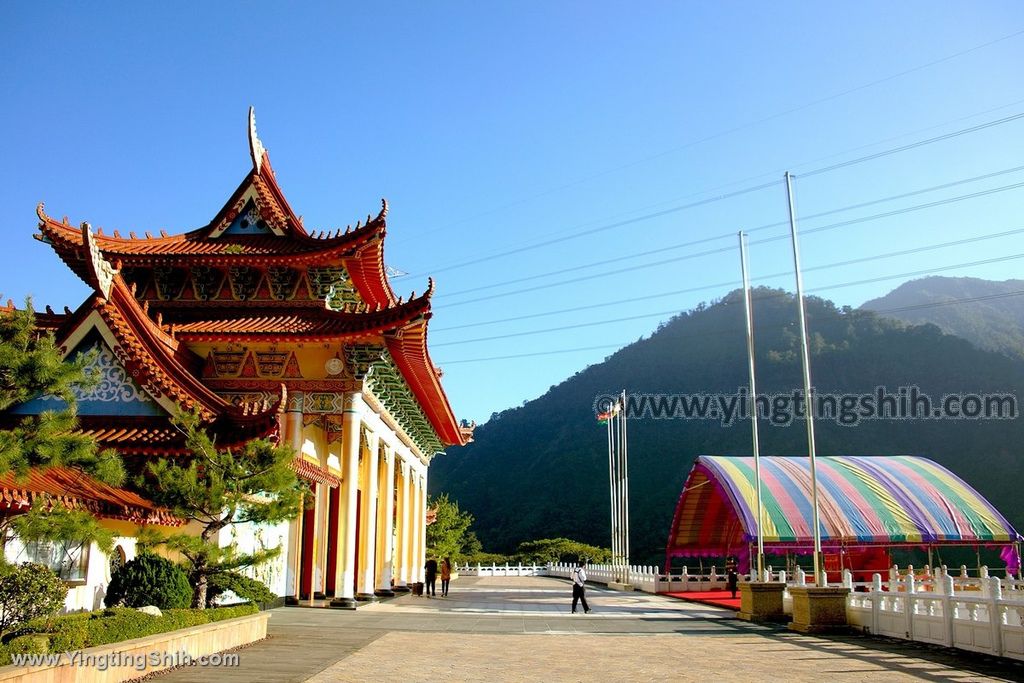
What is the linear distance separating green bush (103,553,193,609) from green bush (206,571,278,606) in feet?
5.08

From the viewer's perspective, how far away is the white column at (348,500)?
70.9ft

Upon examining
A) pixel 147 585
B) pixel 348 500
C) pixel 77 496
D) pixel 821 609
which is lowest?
pixel 821 609

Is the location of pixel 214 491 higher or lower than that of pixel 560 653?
higher

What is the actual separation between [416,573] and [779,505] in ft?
55.6

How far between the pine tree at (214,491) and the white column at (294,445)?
22.9ft

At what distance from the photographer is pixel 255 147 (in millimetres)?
25141

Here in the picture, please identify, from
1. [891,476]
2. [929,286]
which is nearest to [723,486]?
[891,476]

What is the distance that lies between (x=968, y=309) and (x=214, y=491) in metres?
167

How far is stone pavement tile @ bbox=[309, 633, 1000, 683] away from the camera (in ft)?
36.2

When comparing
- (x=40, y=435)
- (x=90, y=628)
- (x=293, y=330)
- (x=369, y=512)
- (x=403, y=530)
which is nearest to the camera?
(x=40, y=435)

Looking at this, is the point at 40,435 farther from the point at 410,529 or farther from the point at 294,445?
the point at 410,529

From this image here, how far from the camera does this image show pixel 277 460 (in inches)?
532

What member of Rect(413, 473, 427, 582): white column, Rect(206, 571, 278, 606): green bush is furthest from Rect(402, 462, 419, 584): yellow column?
Rect(206, 571, 278, 606): green bush

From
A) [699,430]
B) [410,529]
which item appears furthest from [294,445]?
[699,430]
